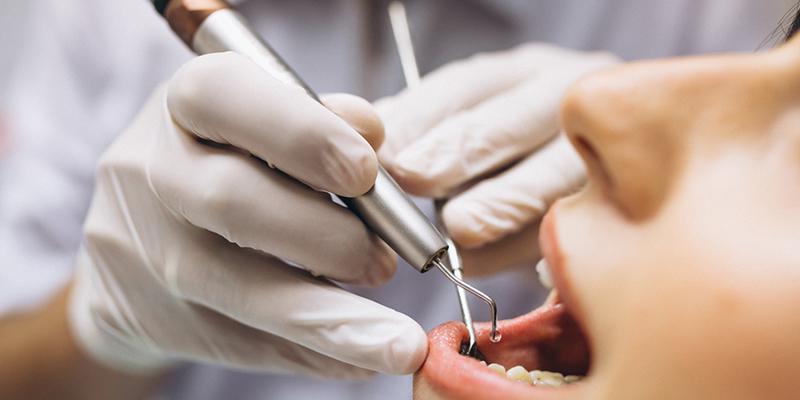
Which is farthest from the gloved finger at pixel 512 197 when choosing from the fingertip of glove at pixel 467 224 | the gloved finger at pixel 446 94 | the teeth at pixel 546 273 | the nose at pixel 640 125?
the nose at pixel 640 125

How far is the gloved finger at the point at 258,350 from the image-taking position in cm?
81

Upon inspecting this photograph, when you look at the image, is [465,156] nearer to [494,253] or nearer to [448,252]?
[494,253]

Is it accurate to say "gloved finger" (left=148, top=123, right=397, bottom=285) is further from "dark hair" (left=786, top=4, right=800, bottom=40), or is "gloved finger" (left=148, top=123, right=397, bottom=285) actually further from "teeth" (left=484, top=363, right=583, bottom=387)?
"dark hair" (left=786, top=4, right=800, bottom=40)

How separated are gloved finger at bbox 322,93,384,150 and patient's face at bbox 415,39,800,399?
0.22m

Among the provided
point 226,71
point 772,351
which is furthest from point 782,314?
point 226,71

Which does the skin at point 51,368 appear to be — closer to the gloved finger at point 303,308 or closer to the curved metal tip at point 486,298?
the gloved finger at point 303,308

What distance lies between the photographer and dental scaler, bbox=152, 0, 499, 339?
0.59 metres

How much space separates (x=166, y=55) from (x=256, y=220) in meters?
0.69

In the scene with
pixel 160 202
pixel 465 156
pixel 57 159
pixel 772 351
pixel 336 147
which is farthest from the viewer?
pixel 57 159

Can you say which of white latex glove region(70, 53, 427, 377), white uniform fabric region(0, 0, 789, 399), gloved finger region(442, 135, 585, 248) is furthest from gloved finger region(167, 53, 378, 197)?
white uniform fabric region(0, 0, 789, 399)

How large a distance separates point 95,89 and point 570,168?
2.69 feet

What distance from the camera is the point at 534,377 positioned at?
55 centimetres

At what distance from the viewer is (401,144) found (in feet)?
2.96

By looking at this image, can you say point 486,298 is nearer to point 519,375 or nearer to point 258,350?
point 519,375
